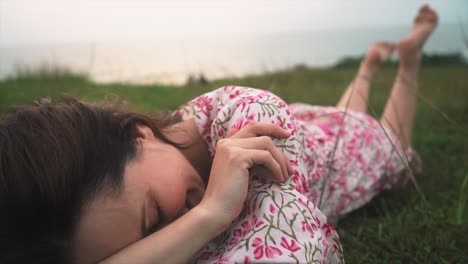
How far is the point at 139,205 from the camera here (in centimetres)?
80

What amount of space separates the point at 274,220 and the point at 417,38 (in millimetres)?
1564

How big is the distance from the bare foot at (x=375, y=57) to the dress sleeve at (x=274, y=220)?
1180 mm

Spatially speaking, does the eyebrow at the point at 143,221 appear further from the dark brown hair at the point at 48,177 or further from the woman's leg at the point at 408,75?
the woman's leg at the point at 408,75

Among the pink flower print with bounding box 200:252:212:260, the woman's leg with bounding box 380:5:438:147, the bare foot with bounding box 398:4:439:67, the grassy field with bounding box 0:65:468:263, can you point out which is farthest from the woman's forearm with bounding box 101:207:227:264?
the bare foot with bounding box 398:4:439:67

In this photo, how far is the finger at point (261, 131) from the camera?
93 cm

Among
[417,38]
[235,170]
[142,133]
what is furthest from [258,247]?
[417,38]

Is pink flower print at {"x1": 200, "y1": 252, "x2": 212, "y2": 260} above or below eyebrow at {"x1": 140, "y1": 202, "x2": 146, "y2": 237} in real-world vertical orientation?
below

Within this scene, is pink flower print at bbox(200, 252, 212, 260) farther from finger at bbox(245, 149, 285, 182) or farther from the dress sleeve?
finger at bbox(245, 149, 285, 182)

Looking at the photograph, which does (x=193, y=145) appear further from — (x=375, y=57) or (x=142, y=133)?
(x=375, y=57)

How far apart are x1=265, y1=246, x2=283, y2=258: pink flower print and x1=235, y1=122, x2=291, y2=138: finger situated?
27 centimetres

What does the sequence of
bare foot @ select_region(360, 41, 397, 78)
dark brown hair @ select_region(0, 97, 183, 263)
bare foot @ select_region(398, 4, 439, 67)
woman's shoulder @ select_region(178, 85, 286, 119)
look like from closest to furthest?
dark brown hair @ select_region(0, 97, 183, 263) → woman's shoulder @ select_region(178, 85, 286, 119) → bare foot @ select_region(398, 4, 439, 67) → bare foot @ select_region(360, 41, 397, 78)

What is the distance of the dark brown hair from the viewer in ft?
2.39

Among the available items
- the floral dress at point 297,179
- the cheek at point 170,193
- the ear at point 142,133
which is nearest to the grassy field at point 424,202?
the floral dress at point 297,179

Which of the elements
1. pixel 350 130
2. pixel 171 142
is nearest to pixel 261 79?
pixel 350 130
